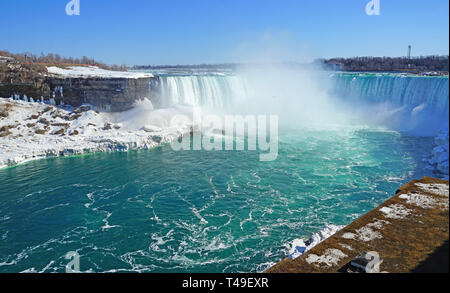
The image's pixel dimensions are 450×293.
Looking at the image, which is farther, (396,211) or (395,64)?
(395,64)

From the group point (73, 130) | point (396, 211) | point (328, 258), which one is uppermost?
point (396, 211)

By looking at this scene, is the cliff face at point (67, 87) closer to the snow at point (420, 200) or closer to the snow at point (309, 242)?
the snow at point (309, 242)

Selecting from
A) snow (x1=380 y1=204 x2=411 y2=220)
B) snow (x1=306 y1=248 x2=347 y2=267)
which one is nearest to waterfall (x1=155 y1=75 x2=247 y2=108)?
snow (x1=380 y1=204 x2=411 y2=220)

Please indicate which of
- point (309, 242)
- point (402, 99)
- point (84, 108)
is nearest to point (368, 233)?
point (309, 242)

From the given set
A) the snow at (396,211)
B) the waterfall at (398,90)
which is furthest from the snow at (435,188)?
the waterfall at (398,90)

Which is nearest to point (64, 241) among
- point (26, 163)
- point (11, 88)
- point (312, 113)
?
point (26, 163)

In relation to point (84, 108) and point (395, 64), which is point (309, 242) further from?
point (395, 64)

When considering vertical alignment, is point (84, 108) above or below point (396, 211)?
above
